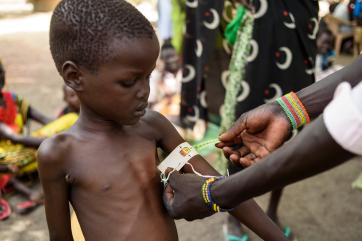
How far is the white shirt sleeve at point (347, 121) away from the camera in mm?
998

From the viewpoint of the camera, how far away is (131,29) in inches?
53.1

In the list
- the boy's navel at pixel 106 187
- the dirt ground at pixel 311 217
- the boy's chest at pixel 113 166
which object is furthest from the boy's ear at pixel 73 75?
the dirt ground at pixel 311 217

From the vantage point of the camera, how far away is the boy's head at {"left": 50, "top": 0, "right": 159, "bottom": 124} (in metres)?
1.33

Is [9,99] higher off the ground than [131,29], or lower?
lower

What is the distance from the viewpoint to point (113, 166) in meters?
1.57

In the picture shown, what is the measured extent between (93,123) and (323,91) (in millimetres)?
945

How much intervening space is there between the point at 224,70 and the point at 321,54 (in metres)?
2.36

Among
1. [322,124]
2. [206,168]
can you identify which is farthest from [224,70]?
[322,124]

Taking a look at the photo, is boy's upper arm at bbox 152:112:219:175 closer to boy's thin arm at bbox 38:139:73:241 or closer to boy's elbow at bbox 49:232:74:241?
boy's thin arm at bbox 38:139:73:241

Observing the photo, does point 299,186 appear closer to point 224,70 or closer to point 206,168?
point 224,70

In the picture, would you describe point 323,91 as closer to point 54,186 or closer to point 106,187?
point 106,187

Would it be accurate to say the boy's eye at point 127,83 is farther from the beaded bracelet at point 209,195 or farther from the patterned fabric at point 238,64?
the patterned fabric at point 238,64

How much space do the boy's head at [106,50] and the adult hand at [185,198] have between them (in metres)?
0.30

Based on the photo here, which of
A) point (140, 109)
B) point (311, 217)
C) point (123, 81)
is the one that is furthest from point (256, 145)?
point (311, 217)
